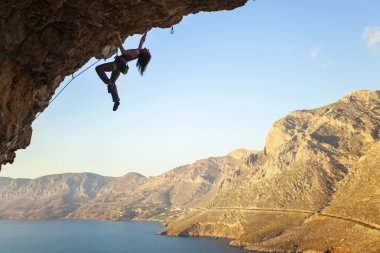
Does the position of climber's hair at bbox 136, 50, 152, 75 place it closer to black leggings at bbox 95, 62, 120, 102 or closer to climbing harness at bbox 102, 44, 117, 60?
black leggings at bbox 95, 62, 120, 102

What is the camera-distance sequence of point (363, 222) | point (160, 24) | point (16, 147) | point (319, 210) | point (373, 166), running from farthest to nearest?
point (319, 210), point (373, 166), point (363, 222), point (16, 147), point (160, 24)

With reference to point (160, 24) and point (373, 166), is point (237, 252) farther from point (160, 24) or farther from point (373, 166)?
point (160, 24)

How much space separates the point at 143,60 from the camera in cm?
1184

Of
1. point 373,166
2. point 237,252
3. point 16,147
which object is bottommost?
point 237,252

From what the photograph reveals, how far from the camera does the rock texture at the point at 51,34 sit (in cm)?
1037

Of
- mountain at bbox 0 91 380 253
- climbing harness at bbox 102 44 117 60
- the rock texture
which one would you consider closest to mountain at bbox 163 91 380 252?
mountain at bbox 0 91 380 253

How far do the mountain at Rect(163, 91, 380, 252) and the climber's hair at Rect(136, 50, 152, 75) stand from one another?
295 ft

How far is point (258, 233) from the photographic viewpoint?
5625 inches

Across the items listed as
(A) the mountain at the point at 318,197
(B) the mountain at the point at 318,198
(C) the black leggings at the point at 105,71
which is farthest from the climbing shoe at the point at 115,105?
(B) the mountain at the point at 318,198

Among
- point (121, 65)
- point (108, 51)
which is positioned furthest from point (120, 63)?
point (108, 51)

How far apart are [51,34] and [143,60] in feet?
9.55

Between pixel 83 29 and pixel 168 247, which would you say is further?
pixel 168 247

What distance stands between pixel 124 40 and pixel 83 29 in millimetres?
2319

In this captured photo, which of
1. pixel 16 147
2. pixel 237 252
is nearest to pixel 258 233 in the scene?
pixel 237 252
